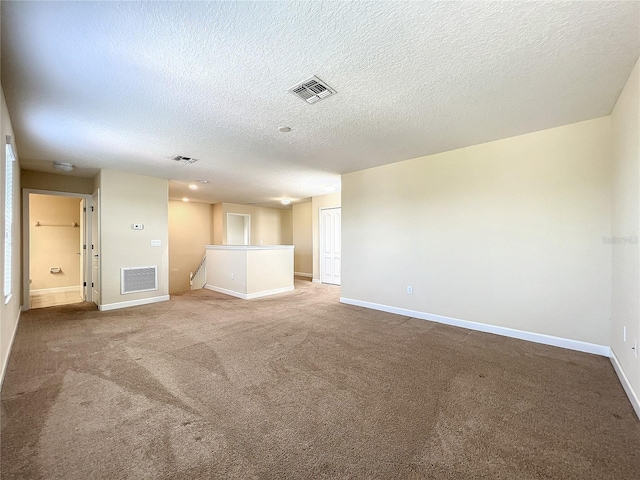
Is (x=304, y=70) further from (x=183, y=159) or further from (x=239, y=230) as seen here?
(x=239, y=230)

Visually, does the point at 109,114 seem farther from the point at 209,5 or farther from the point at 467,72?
the point at 467,72

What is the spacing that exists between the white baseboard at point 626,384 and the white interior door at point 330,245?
5.13m

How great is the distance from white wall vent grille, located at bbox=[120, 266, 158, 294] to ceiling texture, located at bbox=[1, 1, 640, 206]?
7.55 feet

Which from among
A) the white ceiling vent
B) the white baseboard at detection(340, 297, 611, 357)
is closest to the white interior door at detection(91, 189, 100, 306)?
the white ceiling vent

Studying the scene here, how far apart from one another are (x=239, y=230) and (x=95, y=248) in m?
5.61

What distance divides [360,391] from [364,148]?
9.78ft

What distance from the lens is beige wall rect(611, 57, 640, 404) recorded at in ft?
6.55

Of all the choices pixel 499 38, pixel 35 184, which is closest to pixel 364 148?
pixel 499 38

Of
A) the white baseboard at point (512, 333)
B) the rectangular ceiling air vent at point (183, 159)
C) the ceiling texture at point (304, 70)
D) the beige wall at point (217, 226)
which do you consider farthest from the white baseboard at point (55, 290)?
the white baseboard at point (512, 333)

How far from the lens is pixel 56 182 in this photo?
5.11 meters

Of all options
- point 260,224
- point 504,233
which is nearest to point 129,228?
point 260,224

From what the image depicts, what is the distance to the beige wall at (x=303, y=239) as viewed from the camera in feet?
29.1

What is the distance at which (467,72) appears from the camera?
2062mm

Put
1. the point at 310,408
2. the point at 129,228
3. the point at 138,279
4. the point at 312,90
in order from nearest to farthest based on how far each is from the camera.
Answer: the point at 310,408
the point at 312,90
the point at 129,228
the point at 138,279
